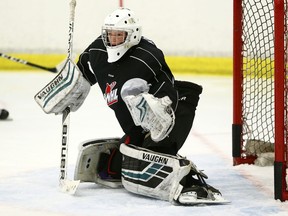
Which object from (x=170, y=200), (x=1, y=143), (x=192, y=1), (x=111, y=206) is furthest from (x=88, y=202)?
(x=192, y=1)

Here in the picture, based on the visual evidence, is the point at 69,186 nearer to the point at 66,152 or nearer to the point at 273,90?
the point at 66,152

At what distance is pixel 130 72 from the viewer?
3.03 metres

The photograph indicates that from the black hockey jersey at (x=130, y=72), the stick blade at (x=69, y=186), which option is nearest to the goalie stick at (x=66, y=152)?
the stick blade at (x=69, y=186)

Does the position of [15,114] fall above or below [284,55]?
below

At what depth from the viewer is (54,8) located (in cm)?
745

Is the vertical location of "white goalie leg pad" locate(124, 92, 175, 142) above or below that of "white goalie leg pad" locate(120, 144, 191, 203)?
above

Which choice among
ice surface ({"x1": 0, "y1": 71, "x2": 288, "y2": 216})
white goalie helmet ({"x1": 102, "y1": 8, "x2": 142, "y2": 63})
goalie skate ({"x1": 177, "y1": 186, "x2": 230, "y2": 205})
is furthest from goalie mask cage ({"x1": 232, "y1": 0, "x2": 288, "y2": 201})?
white goalie helmet ({"x1": 102, "y1": 8, "x2": 142, "y2": 63})

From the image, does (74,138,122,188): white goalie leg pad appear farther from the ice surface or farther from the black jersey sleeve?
the black jersey sleeve

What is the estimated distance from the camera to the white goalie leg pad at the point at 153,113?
9.29ft

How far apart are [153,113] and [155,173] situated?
0.88 ft

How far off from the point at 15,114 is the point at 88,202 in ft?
8.58

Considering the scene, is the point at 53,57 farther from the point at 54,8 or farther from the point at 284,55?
the point at 284,55

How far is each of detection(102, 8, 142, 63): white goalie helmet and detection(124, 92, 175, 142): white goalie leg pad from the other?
0.24m

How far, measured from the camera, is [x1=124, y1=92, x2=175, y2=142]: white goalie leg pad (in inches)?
111
